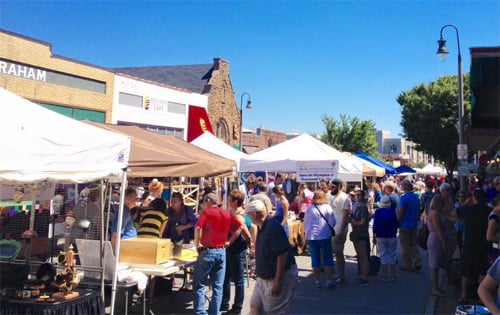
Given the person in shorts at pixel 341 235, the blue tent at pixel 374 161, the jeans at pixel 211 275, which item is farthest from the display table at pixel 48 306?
the blue tent at pixel 374 161

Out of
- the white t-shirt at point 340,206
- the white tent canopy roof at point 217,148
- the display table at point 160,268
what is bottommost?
the display table at point 160,268

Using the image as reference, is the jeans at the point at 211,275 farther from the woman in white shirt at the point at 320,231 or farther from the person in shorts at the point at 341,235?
the person in shorts at the point at 341,235

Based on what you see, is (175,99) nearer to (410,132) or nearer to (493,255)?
(410,132)

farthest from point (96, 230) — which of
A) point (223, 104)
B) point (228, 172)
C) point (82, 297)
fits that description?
point (223, 104)

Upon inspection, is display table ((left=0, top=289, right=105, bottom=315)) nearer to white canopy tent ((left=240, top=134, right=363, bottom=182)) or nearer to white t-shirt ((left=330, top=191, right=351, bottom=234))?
white t-shirt ((left=330, top=191, right=351, bottom=234))

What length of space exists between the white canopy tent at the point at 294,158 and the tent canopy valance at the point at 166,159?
226 cm

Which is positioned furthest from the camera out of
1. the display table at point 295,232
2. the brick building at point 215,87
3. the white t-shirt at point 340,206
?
the brick building at point 215,87

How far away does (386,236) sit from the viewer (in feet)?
27.6

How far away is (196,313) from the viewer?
18.5ft

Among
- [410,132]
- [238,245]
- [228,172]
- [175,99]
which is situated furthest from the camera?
[410,132]

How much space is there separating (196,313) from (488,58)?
5896 mm

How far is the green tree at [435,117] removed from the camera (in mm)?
32219

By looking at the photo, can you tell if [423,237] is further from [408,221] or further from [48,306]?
[48,306]

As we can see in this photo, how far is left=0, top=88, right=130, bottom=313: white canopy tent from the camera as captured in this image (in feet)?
13.9
